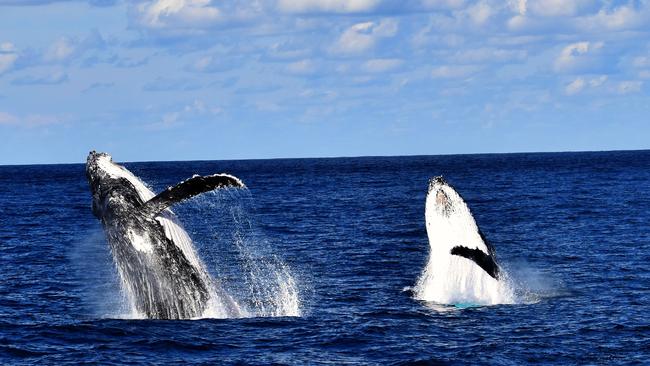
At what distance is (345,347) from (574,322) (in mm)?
5111

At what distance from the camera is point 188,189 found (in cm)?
1756

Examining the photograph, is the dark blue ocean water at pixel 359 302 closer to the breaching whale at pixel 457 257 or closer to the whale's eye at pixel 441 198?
the breaching whale at pixel 457 257

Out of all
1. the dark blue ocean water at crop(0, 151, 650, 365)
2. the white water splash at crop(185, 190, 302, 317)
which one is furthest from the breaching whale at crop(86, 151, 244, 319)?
the white water splash at crop(185, 190, 302, 317)

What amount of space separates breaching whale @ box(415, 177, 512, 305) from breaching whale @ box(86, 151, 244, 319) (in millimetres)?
5123

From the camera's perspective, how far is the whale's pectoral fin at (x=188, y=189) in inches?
666

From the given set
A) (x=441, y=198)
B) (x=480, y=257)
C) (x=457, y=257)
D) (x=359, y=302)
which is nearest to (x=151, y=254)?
(x=359, y=302)

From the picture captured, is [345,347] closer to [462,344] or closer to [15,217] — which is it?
[462,344]

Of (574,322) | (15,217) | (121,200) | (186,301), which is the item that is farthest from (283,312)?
(15,217)

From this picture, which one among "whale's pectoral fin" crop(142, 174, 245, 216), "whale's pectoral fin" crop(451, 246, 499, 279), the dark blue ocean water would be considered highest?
"whale's pectoral fin" crop(142, 174, 245, 216)

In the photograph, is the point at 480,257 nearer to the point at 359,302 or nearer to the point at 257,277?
the point at 359,302

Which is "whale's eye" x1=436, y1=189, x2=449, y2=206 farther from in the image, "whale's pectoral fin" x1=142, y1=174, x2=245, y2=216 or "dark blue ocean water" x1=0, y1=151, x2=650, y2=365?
"whale's pectoral fin" x1=142, y1=174, x2=245, y2=216

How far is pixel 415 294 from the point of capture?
24594mm

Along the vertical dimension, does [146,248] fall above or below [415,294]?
above

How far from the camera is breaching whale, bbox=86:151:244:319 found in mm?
19141
